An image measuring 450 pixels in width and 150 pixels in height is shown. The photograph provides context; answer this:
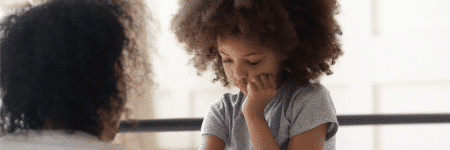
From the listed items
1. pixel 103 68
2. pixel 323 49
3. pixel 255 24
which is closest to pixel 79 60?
pixel 103 68

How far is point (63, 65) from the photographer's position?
1.10 feet

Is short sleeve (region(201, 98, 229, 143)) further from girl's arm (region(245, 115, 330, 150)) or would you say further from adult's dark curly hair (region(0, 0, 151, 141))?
adult's dark curly hair (region(0, 0, 151, 141))

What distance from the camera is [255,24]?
67cm

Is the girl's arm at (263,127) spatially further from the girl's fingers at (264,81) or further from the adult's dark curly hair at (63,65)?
the adult's dark curly hair at (63,65)

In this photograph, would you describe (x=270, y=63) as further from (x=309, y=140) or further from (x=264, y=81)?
(x=309, y=140)

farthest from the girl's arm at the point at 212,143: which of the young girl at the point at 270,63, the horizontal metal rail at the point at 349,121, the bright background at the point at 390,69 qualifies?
the bright background at the point at 390,69

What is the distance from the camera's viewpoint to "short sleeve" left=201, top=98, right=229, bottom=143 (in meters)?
0.78

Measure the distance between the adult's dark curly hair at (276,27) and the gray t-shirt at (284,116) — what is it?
1.9 inches

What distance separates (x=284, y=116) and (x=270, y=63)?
0.33ft

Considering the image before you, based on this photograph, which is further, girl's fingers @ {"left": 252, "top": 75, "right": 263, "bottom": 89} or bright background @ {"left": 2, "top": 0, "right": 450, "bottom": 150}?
bright background @ {"left": 2, "top": 0, "right": 450, "bottom": 150}

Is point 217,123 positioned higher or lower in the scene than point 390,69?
lower

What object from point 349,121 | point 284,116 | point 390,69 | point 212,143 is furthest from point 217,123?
point 390,69

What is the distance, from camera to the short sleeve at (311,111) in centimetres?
65

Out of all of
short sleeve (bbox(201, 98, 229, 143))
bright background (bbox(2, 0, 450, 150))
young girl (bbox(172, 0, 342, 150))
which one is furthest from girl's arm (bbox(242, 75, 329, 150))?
bright background (bbox(2, 0, 450, 150))
